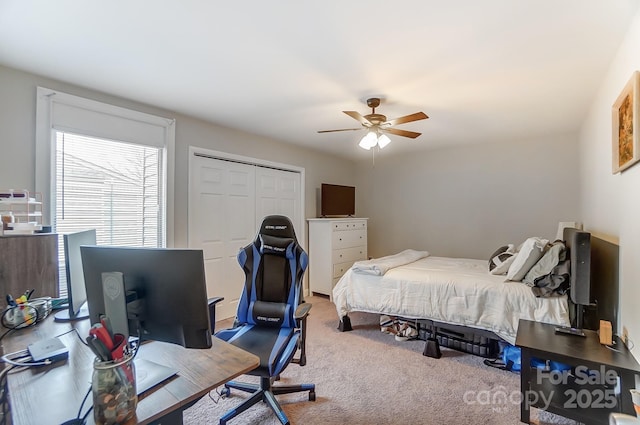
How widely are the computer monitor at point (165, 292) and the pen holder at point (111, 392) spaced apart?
0.23 meters

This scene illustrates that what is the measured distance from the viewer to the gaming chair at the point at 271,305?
1981 millimetres

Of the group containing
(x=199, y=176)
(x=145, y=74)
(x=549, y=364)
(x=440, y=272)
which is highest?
(x=145, y=74)

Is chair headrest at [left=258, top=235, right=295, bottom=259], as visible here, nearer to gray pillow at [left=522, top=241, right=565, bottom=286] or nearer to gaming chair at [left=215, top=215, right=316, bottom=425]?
gaming chair at [left=215, top=215, right=316, bottom=425]

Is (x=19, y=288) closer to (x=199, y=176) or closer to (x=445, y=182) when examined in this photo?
(x=199, y=176)

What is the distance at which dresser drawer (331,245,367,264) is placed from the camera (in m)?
4.60

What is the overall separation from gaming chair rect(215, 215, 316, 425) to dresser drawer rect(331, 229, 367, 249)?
89.1 inches

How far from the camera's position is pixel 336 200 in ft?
16.7

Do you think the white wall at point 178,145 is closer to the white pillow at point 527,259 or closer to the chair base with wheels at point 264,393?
the chair base with wheels at point 264,393

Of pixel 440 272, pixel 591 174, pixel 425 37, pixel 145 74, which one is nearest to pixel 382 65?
pixel 425 37

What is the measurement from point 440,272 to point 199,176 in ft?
9.23

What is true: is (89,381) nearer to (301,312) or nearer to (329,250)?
(301,312)

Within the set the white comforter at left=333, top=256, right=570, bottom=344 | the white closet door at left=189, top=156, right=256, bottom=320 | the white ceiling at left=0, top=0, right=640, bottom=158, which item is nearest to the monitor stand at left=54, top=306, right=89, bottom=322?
the white ceiling at left=0, top=0, right=640, bottom=158

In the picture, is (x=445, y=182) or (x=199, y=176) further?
(x=445, y=182)

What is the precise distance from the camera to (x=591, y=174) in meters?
3.06
